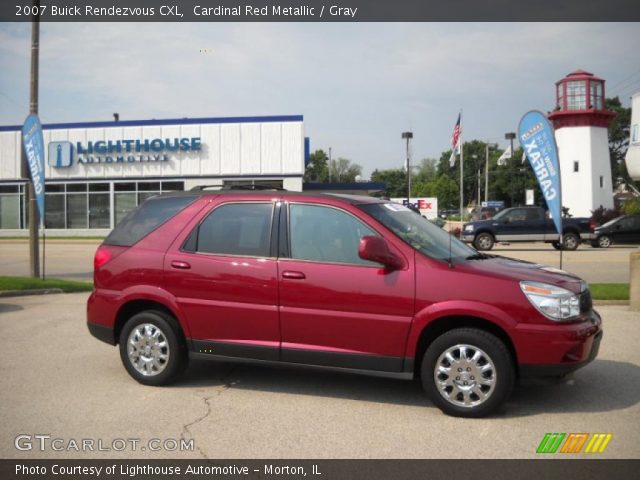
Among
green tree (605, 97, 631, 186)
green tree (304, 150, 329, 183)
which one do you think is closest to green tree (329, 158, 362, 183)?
green tree (304, 150, 329, 183)

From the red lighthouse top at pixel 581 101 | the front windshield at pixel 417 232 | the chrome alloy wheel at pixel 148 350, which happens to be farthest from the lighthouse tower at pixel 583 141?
the chrome alloy wheel at pixel 148 350

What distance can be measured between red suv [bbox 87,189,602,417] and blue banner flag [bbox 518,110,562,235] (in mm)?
5318

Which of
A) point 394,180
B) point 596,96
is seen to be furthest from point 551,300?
point 394,180

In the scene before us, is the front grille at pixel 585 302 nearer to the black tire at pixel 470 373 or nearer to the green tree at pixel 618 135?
the black tire at pixel 470 373

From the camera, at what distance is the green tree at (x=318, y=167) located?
311 feet

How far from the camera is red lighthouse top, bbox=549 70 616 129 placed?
148 feet

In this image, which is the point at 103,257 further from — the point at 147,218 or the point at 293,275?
the point at 293,275

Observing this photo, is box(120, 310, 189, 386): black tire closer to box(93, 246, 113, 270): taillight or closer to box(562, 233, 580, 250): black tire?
box(93, 246, 113, 270): taillight

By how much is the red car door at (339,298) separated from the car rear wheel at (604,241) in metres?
24.6

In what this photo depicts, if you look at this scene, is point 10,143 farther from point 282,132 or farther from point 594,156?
point 594,156

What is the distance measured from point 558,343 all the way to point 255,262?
2595 mm

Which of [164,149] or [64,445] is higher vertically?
[164,149]

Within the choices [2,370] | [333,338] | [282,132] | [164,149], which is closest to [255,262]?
[333,338]

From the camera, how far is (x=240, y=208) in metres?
5.80
